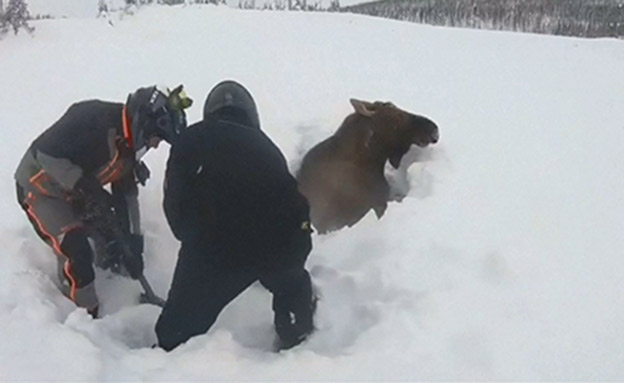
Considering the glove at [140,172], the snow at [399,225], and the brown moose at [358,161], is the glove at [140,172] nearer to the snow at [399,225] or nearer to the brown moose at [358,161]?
the snow at [399,225]

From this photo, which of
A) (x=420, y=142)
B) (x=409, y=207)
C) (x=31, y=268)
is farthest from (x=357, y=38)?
(x=31, y=268)

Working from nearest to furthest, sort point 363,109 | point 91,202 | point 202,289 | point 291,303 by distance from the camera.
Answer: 1. point 202,289
2. point 291,303
3. point 91,202
4. point 363,109

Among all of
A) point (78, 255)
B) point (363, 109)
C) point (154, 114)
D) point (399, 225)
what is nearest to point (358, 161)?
point (363, 109)

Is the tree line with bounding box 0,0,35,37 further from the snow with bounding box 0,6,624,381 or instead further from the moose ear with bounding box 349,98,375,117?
the moose ear with bounding box 349,98,375,117

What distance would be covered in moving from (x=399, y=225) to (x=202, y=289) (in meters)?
1.40

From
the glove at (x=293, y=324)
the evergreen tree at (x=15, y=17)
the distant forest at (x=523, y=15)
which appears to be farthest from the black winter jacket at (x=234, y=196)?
the distant forest at (x=523, y=15)

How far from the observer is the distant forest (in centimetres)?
1381

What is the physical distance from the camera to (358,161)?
15.1 ft

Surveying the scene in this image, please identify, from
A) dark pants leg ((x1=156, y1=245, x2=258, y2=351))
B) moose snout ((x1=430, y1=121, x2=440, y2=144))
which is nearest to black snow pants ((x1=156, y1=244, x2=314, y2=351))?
dark pants leg ((x1=156, y1=245, x2=258, y2=351))

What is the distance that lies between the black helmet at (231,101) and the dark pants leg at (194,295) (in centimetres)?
63

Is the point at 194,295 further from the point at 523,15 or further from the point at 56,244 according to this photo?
the point at 523,15

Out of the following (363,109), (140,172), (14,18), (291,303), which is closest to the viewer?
(291,303)

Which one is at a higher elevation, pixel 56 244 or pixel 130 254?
pixel 56 244

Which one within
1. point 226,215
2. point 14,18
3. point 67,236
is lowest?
point 67,236
